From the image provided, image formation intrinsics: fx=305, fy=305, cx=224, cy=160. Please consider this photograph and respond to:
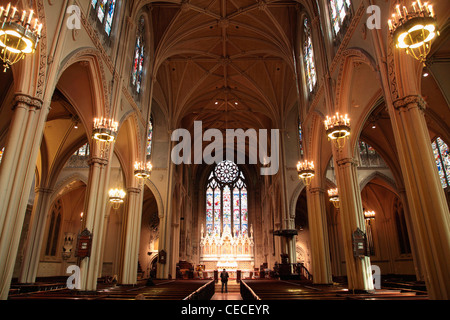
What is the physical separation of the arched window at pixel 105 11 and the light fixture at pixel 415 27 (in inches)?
384

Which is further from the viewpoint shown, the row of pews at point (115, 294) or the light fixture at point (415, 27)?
the row of pews at point (115, 294)

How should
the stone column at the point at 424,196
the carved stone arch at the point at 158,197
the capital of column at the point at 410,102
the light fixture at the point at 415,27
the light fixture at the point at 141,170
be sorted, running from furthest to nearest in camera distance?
the carved stone arch at the point at 158,197 → the light fixture at the point at 141,170 → the capital of column at the point at 410,102 → the stone column at the point at 424,196 → the light fixture at the point at 415,27

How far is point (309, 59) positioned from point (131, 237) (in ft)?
41.8

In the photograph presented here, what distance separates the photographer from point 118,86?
41.3 ft

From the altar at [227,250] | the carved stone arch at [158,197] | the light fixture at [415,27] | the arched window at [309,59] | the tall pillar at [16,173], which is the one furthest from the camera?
the altar at [227,250]

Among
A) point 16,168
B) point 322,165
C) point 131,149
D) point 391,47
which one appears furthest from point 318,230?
point 16,168

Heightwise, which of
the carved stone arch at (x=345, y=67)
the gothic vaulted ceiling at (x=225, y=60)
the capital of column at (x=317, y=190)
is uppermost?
the gothic vaulted ceiling at (x=225, y=60)

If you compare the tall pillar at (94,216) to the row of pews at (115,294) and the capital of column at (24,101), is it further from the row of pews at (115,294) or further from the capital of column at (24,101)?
the capital of column at (24,101)

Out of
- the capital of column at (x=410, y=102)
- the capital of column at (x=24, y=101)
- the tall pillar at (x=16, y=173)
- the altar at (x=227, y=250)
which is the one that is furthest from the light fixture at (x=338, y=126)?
the altar at (x=227, y=250)

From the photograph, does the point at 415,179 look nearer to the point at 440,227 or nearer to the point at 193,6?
the point at 440,227

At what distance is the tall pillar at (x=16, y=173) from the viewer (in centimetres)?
629

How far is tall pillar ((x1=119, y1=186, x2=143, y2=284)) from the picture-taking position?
45.7 feet

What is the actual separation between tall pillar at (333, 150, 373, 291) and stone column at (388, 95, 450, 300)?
355cm

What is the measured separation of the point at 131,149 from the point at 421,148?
42.1ft
